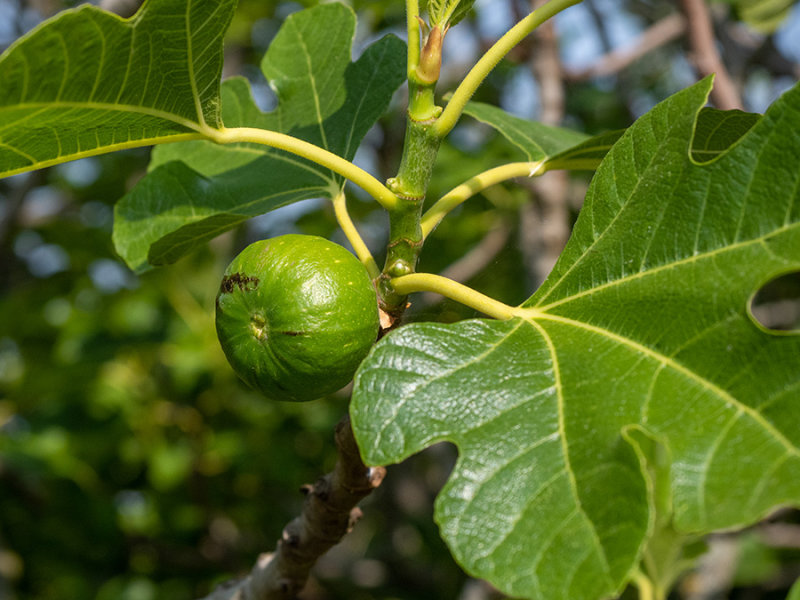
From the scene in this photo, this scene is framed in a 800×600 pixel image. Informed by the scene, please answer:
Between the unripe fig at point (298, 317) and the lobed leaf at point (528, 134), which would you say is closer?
the unripe fig at point (298, 317)

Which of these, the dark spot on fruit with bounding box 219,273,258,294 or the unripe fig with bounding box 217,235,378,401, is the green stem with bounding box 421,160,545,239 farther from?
the dark spot on fruit with bounding box 219,273,258,294

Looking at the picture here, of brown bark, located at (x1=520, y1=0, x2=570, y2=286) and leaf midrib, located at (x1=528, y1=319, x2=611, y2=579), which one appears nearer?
leaf midrib, located at (x1=528, y1=319, x2=611, y2=579)

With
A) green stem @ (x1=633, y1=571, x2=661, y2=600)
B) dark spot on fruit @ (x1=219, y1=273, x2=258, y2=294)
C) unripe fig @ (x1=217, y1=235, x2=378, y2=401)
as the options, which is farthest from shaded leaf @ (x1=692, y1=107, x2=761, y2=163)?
green stem @ (x1=633, y1=571, x2=661, y2=600)

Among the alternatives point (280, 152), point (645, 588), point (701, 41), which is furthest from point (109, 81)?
point (701, 41)

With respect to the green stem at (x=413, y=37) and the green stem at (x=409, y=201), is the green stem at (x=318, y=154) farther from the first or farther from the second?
the green stem at (x=413, y=37)

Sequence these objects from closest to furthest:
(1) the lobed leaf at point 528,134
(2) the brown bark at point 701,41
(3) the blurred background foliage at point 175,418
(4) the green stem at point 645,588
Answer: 1. (1) the lobed leaf at point 528,134
2. (4) the green stem at point 645,588
3. (2) the brown bark at point 701,41
4. (3) the blurred background foliage at point 175,418

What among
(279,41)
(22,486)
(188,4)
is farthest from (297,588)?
(22,486)

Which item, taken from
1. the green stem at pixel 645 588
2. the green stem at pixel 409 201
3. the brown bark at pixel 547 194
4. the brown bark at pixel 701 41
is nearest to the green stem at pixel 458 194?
the green stem at pixel 409 201
